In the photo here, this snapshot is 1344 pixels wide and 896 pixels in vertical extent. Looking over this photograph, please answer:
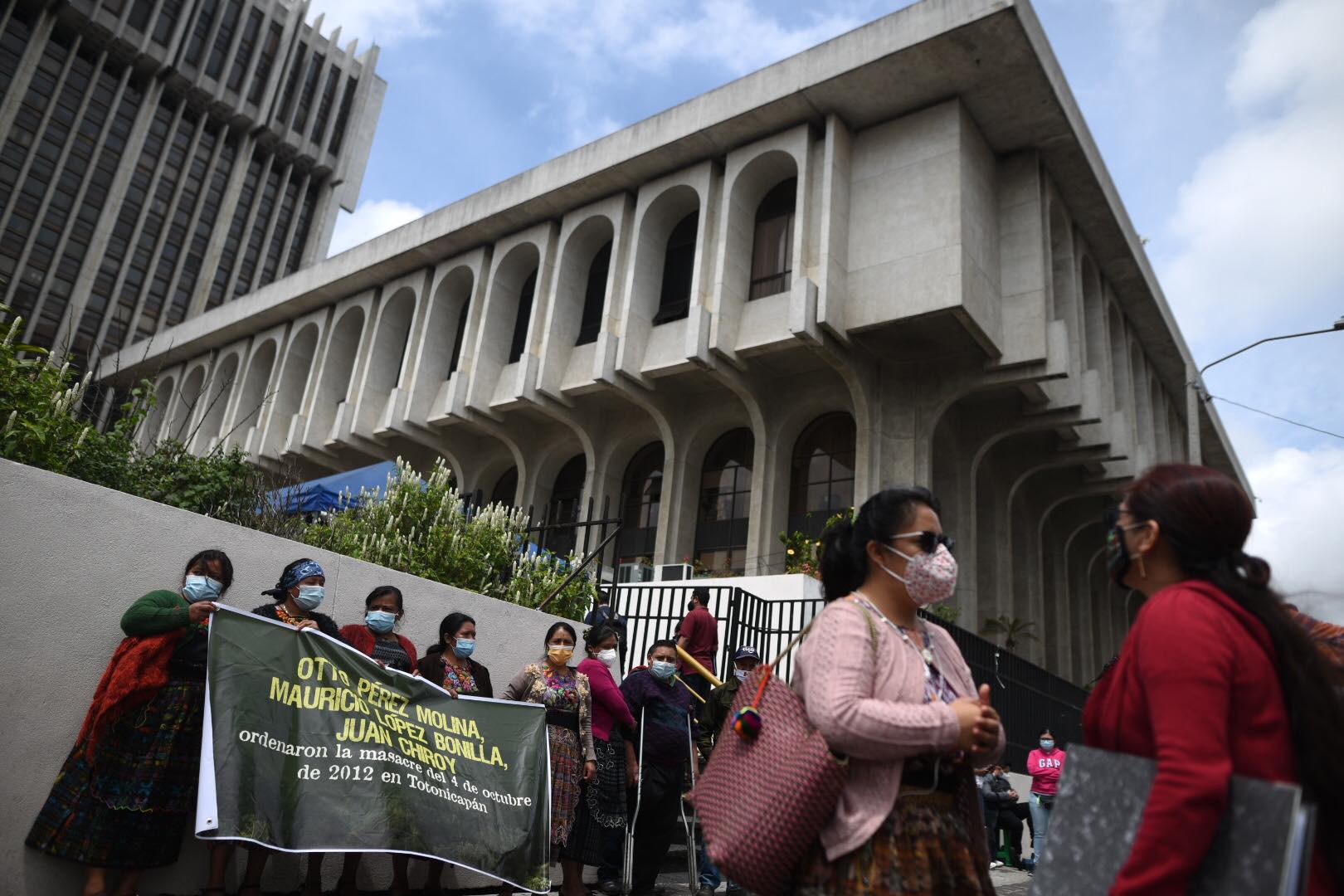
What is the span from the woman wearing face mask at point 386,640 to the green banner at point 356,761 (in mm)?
382

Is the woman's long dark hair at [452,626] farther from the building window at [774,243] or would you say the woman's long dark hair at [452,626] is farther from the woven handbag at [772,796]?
the building window at [774,243]

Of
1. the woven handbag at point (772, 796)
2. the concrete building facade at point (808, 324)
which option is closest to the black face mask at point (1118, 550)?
the woven handbag at point (772, 796)

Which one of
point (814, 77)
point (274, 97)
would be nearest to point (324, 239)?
point (274, 97)

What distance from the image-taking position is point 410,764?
5102 millimetres

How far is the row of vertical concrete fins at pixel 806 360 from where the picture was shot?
17.6 m

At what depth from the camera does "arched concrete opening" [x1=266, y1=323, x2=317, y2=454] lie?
28.1 meters

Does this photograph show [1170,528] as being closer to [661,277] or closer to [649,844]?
[649,844]

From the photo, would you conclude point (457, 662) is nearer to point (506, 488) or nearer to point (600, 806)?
point (600, 806)

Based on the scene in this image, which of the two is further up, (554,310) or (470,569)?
(554,310)

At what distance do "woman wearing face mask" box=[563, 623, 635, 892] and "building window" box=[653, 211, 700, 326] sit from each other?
603 inches

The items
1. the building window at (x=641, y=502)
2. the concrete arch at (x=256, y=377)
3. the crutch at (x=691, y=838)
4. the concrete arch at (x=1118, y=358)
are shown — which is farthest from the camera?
the concrete arch at (x=256, y=377)

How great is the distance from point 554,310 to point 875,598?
1969 centimetres

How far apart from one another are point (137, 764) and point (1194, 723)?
4591 mm

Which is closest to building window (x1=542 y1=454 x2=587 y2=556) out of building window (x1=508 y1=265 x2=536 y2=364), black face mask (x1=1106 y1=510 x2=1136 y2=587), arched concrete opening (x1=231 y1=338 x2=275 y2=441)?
building window (x1=508 y1=265 x2=536 y2=364)
